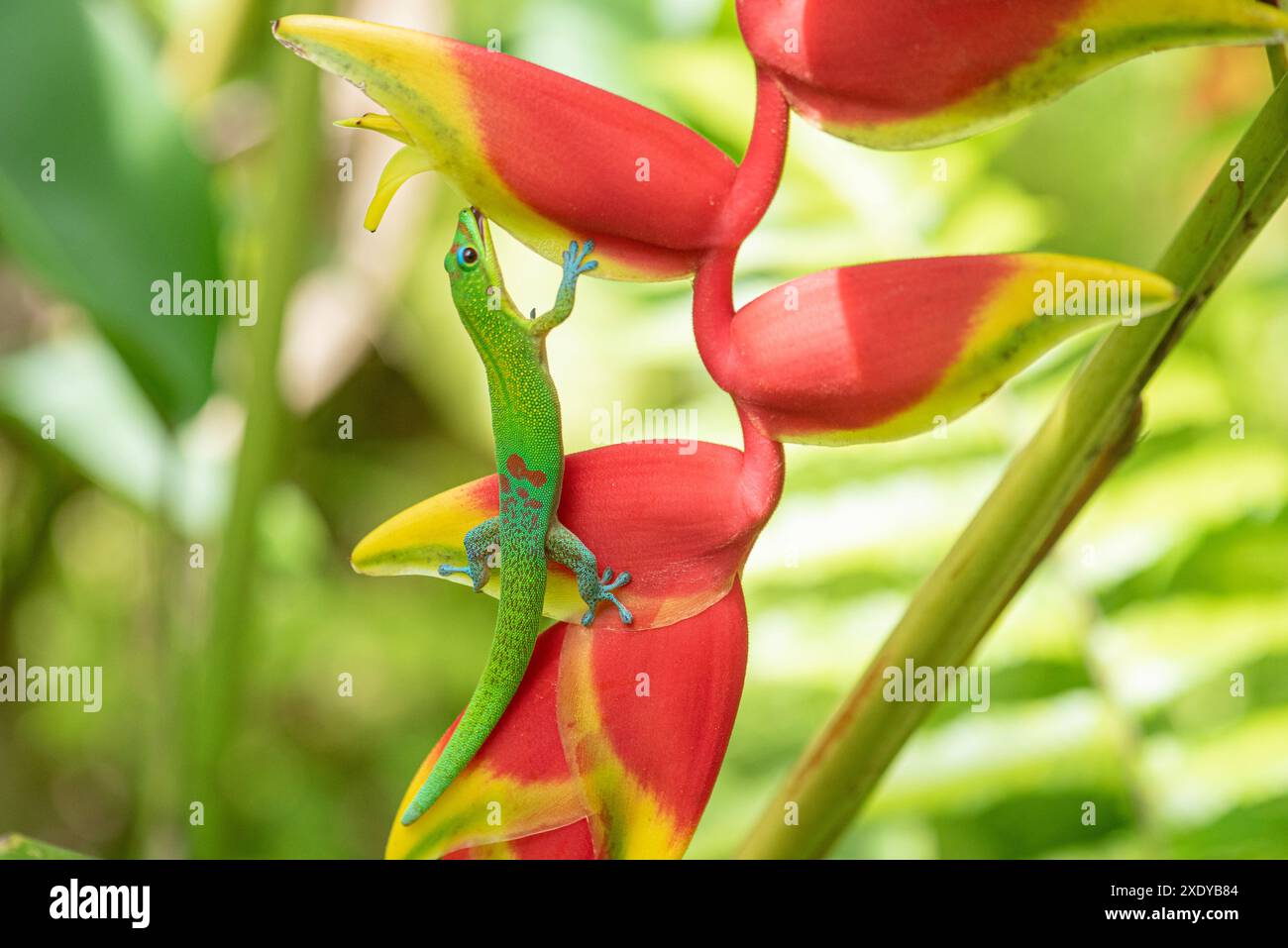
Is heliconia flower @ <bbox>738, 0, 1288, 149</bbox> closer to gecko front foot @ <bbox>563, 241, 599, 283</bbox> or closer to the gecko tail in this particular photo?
gecko front foot @ <bbox>563, 241, 599, 283</bbox>

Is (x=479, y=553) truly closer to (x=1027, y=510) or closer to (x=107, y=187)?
(x=1027, y=510)

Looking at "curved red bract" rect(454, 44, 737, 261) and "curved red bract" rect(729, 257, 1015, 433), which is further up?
"curved red bract" rect(454, 44, 737, 261)

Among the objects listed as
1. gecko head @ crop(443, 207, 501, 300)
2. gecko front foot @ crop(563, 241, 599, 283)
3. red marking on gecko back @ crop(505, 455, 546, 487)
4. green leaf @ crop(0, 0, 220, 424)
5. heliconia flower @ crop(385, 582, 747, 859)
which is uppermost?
green leaf @ crop(0, 0, 220, 424)

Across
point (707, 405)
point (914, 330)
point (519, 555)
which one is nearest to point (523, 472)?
point (519, 555)

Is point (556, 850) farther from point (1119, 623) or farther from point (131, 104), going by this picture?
point (1119, 623)

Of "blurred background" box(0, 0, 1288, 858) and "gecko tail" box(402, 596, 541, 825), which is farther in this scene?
"blurred background" box(0, 0, 1288, 858)

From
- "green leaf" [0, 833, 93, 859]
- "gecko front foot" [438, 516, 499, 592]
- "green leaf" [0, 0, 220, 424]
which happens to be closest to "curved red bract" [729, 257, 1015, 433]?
"gecko front foot" [438, 516, 499, 592]

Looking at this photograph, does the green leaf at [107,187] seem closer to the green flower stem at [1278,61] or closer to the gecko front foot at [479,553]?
the gecko front foot at [479,553]
